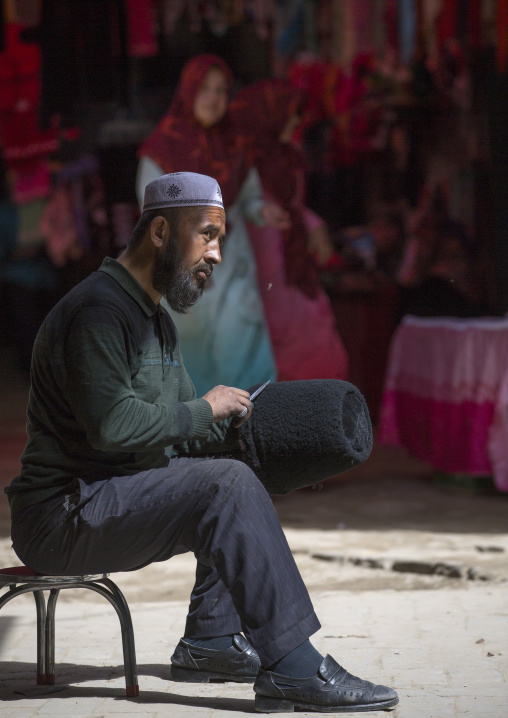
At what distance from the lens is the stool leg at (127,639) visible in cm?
310

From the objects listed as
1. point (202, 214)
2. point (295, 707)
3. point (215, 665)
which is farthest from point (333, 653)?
point (202, 214)

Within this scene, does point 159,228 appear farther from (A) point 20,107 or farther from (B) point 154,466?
(A) point 20,107

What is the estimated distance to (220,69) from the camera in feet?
28.3

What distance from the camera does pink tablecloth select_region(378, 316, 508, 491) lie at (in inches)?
291

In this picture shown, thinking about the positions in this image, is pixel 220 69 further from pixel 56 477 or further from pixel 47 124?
pixel 56 477

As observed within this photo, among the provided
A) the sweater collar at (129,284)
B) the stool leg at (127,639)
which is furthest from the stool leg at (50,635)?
the sweater collar at (129,284)

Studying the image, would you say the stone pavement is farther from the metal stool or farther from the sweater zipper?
the sweater zipper

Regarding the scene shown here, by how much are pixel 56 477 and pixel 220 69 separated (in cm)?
621

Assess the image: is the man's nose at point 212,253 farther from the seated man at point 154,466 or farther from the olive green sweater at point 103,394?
the olive green sweater at point 103,394

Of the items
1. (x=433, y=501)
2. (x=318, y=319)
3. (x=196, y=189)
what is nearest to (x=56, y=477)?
(x=196, y=189)

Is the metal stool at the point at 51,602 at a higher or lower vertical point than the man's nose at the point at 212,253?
lower

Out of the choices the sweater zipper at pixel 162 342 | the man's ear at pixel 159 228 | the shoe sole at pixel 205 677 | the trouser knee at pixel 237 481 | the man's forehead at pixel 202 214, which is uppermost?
the man's forehead at pixel 202 214

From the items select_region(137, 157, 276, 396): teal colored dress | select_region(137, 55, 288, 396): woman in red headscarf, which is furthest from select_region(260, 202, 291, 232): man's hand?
select_region(137, 157, 276, 396): teal colored dress

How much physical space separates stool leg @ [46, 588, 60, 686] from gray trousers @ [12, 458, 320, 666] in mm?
243
